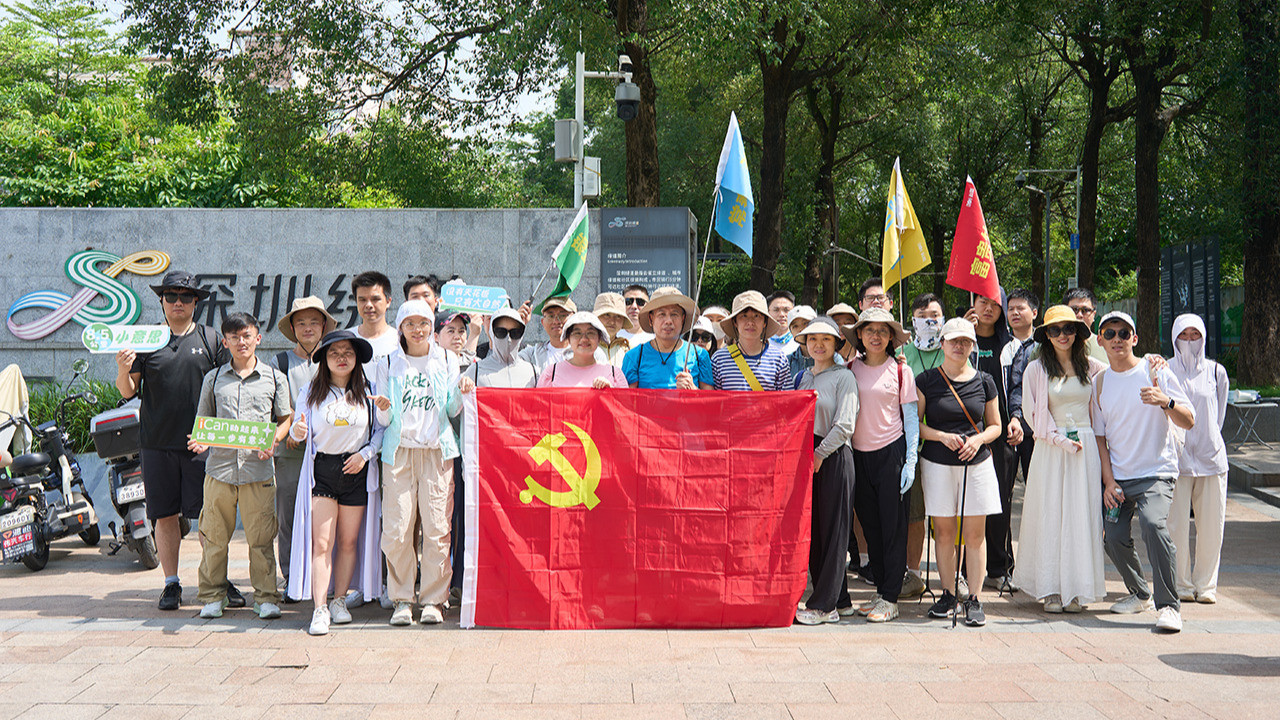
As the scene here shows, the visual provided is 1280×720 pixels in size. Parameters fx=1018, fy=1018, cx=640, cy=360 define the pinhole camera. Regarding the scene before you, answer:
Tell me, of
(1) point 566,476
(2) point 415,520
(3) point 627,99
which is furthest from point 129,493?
(3) point 627,99

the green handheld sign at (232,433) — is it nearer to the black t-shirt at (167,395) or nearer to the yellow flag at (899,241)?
the black t-shirt at (167,395)

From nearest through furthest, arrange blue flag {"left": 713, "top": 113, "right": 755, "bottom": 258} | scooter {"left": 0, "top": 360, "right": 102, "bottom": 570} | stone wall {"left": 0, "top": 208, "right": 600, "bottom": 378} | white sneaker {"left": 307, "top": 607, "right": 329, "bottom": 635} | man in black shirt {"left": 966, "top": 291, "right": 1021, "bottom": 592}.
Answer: white sneaker {"left": 307, "top": 607, "right": 329, "bottom": 635} → blue flag {"left": 713, "top": 113, "right": 755, "bottom": 258} → man in black shirt {"left": 966, "top": 291, "right": 1021, "bottom": 592} → scooter {"left": 0, "top": 360, "right": 102, "bottom": 570} → stone wall {"left": 0, "top": 208, "right": 600, "bottom": 378}

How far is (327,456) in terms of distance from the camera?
595 centimetres

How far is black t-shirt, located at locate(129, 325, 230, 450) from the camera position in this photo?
20.9ft

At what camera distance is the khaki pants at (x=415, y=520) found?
6.01 metres

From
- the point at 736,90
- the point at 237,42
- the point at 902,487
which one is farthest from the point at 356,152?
the point at 902,487

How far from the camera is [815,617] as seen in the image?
602cm

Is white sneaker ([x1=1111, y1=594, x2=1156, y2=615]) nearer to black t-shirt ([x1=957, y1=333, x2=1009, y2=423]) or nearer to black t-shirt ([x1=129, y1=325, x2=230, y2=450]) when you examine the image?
black t-shirt ([x1=957, y1=333, x2=1009, y2=423])

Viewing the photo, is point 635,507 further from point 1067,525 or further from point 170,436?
point 170,436

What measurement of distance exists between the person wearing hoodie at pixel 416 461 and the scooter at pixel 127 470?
250 centimetres

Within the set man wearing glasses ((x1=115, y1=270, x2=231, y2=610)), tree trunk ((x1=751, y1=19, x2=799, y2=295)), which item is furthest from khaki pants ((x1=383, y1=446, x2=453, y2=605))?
tree trunk ((x1=751, y1=19, x2=799, y2=295))

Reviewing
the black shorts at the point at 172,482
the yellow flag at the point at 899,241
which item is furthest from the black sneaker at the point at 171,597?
the yellow flag at the point at 899,241

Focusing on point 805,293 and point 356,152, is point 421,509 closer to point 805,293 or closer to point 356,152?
point 356,152

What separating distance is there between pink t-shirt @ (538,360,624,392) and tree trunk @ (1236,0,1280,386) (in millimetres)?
14446
